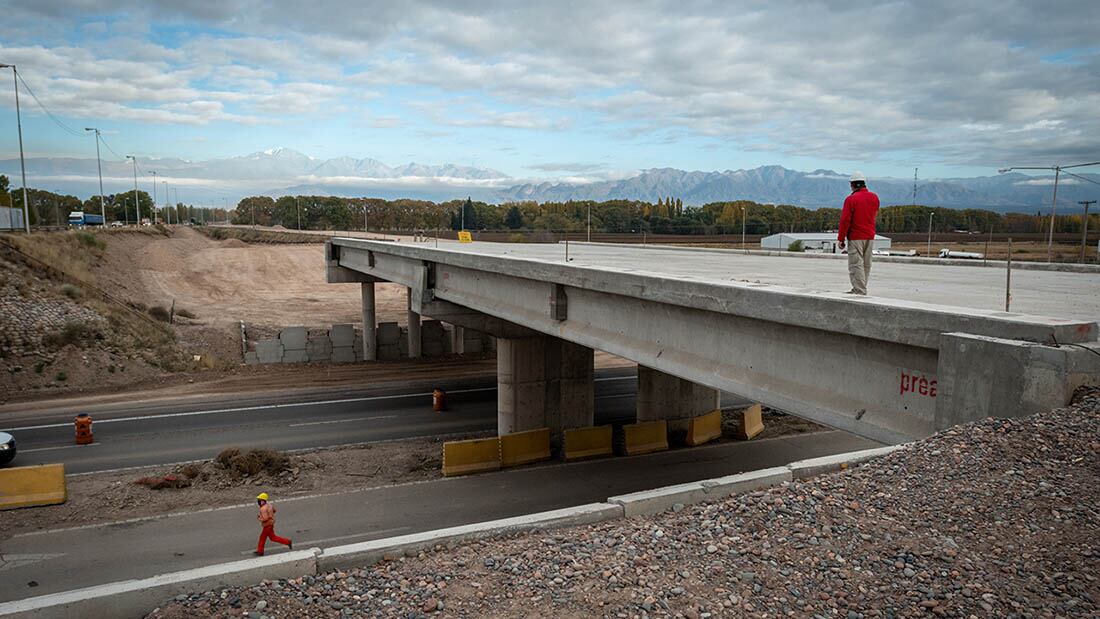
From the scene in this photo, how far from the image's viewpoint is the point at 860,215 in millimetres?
10211

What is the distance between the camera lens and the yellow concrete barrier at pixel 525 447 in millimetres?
23484

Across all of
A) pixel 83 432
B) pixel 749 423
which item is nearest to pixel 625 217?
pixel 749 423

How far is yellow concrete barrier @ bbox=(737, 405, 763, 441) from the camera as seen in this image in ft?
93.6

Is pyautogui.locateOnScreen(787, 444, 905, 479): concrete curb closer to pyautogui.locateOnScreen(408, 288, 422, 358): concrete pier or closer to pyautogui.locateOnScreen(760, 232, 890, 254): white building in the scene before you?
pyautogui.locateOnScreen(408, 288, 422, 358): concrete pier

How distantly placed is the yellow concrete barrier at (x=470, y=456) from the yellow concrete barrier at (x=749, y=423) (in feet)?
35.9

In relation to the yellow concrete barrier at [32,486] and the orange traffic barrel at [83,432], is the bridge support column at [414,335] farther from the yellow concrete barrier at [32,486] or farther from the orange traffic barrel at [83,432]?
the yellow concrete barrier at [32,486]

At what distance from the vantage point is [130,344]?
39.4 m

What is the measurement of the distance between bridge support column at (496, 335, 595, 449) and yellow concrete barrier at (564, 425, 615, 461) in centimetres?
158

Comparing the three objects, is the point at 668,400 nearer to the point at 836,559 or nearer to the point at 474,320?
the point at 474,320

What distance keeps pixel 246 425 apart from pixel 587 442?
14115 millimetres

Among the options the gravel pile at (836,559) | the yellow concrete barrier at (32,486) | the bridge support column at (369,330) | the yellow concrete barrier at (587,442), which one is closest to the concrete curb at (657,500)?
Answer: the gravel pile at (836,559)

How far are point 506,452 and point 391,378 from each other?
1746cm

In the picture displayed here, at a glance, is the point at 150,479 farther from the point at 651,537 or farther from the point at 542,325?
the point at 651,537

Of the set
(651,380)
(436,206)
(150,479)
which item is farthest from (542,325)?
(436,206)
